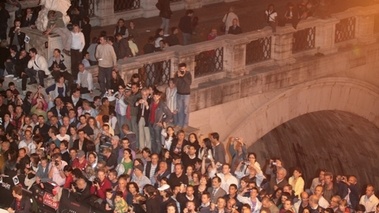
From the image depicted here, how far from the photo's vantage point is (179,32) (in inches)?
1385

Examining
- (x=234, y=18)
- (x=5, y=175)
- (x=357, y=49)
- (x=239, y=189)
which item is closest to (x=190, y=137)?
(x=239, y=189)

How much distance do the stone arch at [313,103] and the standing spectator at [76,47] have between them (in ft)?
15.3

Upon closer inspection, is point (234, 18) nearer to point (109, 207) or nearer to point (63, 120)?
point (63, 120)

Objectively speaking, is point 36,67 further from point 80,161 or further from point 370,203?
point 370,203

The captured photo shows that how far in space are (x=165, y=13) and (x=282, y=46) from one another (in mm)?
3419

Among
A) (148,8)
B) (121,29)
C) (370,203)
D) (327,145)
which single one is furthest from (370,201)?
(327,145)

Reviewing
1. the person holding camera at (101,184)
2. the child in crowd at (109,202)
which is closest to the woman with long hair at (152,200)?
the child in crowd at (109,202)

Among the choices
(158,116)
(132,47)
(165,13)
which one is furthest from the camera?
(165,13)

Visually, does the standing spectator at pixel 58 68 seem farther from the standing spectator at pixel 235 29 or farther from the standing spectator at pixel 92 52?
the standing spectator at pixel 235 29

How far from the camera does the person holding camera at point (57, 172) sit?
2600cm

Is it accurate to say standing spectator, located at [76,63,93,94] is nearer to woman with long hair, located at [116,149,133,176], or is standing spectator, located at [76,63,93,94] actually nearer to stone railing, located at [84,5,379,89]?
stone railing, located at [84,5,379,89]

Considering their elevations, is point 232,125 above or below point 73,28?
below

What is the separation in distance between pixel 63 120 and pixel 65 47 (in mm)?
2956

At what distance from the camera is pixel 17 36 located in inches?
1258
